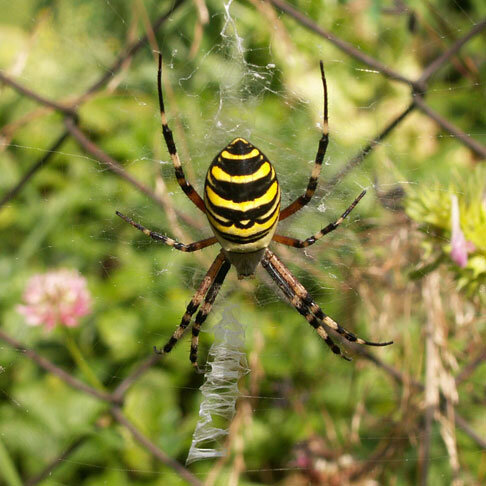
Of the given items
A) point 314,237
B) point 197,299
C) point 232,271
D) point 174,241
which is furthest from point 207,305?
point 314,237

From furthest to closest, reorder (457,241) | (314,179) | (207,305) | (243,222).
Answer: (207,305)
(314,179)
(243,222)
(457,241)

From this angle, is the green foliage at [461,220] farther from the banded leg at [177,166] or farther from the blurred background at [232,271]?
the banded leg at [177,166]

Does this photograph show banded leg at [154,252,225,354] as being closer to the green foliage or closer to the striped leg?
the striped leg

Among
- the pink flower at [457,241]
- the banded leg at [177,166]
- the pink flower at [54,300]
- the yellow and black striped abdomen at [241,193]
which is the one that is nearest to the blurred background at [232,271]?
the pink flower at [54,300]

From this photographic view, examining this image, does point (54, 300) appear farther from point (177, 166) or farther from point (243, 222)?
point (243, 222)

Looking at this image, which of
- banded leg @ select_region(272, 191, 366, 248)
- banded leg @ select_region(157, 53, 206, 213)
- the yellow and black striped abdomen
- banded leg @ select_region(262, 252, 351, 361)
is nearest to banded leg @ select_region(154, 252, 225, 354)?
banded leg @ select_region(262, 252, 351, 361)
